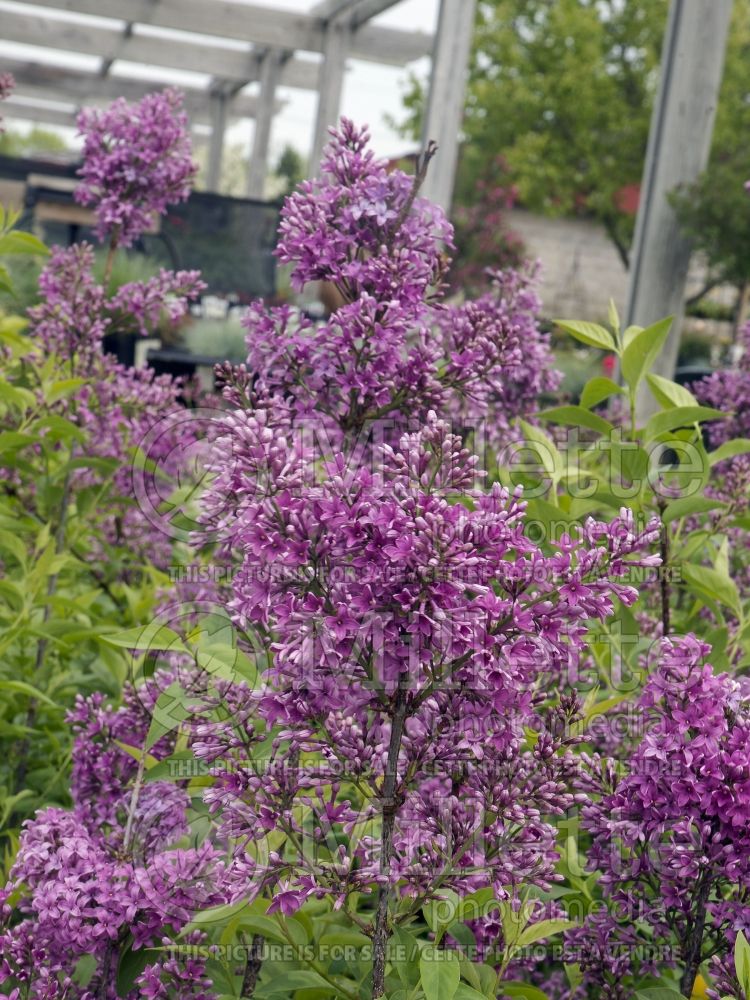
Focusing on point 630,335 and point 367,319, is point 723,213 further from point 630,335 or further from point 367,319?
point 367,319

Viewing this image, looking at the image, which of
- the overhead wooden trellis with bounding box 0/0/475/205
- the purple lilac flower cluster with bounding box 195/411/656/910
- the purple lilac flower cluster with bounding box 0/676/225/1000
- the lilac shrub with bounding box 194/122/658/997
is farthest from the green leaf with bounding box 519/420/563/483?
the overhead wooden trellis with bounding box 0/0/475/205

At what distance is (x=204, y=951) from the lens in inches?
59.9

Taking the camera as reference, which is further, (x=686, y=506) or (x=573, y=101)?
(x=573, y=101)

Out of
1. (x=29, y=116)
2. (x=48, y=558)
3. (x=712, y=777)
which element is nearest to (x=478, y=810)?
(x=712, y=777)

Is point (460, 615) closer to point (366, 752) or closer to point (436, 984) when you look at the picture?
point (366, 752)

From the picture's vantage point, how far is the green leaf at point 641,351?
1928mm

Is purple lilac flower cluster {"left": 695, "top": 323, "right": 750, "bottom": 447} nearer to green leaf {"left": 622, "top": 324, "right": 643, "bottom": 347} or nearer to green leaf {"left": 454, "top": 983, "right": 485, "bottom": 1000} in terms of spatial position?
green leaf {"left": 622, "top": 324, "right": 643, "bottom": 347}

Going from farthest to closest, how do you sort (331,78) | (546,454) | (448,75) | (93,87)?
1. (93,87)
2. (331,78)
3. (448,75)
4. (546,454)

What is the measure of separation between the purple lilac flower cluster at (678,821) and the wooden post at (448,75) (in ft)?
20.5

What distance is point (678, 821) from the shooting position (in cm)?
145

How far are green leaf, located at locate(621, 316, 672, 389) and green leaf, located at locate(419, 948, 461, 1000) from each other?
1.04 meters

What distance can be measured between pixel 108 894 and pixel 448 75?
689cm

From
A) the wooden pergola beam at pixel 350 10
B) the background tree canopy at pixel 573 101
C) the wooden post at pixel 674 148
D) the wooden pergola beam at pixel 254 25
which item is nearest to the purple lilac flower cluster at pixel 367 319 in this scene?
the wooden post at pixel 674 148

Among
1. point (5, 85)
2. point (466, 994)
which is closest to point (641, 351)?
point (466, 994)
